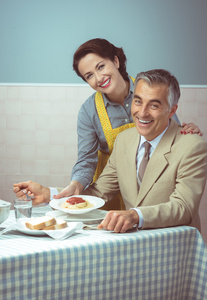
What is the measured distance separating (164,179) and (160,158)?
3.8 inches

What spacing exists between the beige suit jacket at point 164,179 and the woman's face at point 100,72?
33cm

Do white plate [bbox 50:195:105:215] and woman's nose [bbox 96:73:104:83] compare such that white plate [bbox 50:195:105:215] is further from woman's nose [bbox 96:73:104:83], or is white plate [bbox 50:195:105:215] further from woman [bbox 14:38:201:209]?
woman's nose [bbox 96:73:104:83]

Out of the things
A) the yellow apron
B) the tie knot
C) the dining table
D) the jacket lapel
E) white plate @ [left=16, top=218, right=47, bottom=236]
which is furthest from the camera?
the yellow apron

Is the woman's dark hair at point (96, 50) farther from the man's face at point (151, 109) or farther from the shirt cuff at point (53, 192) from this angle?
Result: the shirt cuff at point (53, 192)

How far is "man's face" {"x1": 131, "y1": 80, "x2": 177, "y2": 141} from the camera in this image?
5.88 feet

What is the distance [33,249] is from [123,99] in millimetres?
1380

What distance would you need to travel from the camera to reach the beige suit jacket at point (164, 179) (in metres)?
1.48

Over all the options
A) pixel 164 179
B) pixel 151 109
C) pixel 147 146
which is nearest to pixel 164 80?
pixel 151 109

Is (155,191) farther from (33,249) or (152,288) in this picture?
(33,249)

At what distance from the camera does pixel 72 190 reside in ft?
6.27

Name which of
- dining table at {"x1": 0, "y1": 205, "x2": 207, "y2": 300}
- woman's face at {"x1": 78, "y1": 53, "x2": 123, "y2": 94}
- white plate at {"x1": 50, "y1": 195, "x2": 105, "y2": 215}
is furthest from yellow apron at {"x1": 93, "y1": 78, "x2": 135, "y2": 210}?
dining table at {"x1": 0, "y1": 205, "x2": 207, "y2": 300}

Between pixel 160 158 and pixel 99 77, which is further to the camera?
pixel 99 77

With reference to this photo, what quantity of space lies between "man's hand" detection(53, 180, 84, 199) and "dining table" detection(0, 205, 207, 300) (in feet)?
1.51

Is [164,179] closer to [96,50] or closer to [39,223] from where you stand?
[39,223]
